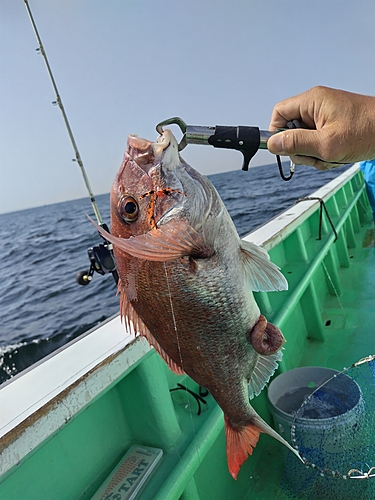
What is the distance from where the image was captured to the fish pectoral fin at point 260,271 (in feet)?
4.25

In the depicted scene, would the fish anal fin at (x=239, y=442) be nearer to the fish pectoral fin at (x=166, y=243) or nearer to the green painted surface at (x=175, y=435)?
the green painted surface at (x=175, y=435)

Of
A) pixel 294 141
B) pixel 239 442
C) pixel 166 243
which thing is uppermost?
pixel 294 141

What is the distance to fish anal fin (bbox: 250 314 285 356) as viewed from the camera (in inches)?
47.2

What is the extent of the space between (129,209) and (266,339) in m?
0.62

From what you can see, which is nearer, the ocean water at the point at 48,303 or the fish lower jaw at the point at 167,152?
the fish lower jaw at the point at 167,152

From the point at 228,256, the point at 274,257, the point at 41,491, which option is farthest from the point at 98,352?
the point at 274,257

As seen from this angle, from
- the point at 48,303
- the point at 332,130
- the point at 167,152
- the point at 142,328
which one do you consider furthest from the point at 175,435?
the point at 48,303

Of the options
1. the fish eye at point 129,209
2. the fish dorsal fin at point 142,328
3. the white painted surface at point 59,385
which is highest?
the fish eye at point 129,209

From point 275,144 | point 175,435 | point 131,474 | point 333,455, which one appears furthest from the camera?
point 333,455

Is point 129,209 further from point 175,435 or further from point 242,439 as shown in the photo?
point 175,435

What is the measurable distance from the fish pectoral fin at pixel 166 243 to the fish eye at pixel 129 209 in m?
0.10

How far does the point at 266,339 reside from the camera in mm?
1219

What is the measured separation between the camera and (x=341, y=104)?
50.3 inches

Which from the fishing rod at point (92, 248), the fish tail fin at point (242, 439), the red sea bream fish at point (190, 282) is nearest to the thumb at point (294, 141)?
the red sea bream fish at point (190, 282)
